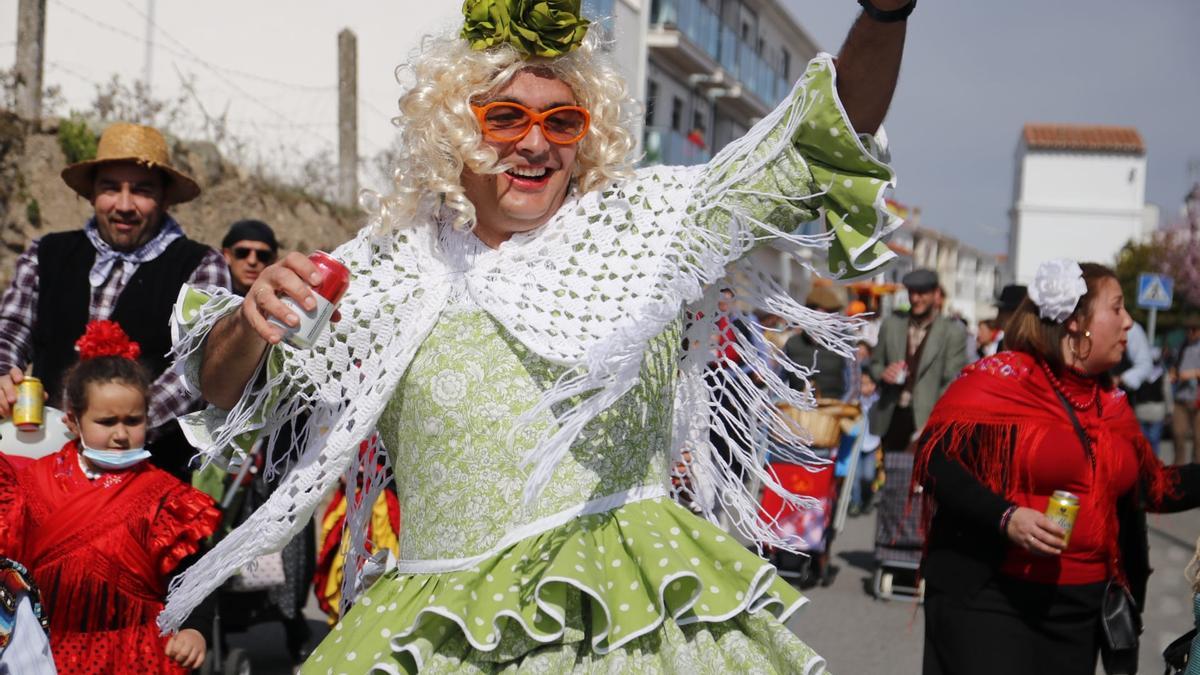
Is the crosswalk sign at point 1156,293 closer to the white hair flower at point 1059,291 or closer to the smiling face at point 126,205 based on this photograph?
the white hair flower at point 1059,291

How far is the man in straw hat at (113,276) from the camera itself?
436 cm

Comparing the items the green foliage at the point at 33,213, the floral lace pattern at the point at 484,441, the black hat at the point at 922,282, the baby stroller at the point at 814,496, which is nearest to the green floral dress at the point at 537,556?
A: the floral lace pattern at the point at 484,441

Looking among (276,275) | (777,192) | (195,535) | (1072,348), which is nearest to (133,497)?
(195,535)

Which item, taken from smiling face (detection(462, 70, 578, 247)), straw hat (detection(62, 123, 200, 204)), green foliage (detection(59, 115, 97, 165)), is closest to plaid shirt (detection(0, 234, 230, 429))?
straw hat (detection(62, 123, 200, 204))

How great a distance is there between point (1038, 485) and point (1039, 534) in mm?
277

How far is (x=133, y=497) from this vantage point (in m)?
3.74

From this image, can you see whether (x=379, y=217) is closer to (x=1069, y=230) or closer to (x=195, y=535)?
(x=195, y=535)

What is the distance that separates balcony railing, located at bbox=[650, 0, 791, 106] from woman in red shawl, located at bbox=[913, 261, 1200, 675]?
88.1 ft

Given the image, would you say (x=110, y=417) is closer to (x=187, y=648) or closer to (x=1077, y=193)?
(x=187, y=648)

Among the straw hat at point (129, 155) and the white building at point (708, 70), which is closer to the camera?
the straw hat at point (129, 155)

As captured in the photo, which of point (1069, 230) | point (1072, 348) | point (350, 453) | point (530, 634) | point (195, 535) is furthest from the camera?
point (1069, 230)

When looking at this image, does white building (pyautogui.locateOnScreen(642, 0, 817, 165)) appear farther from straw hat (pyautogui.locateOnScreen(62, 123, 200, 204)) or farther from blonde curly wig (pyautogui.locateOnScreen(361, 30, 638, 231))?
blonde curly wig (pyautogui.locateOnScreen(361, 30, 638, 231))

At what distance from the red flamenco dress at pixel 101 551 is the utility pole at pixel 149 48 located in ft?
48.7

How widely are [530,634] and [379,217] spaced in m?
0.86
